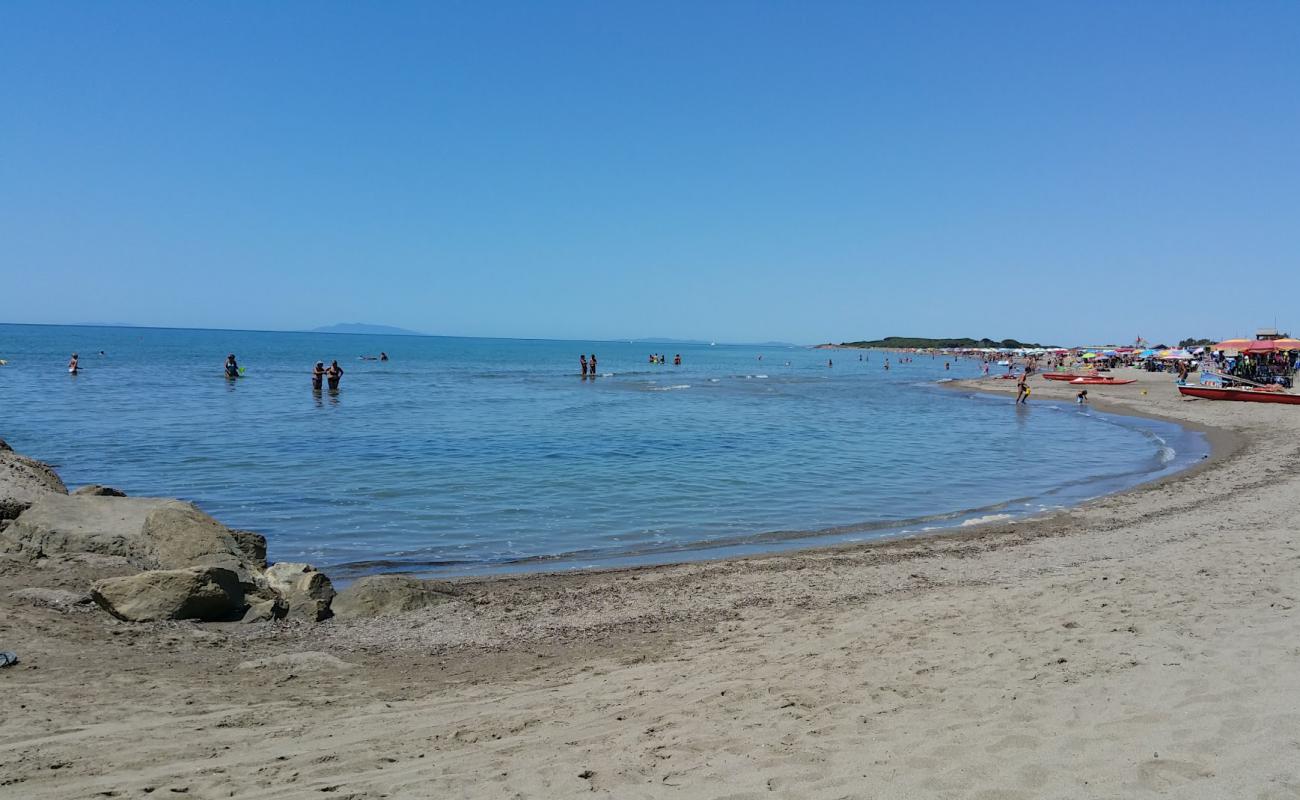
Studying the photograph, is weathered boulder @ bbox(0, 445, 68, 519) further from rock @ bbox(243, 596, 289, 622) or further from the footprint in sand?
the footprint in sand

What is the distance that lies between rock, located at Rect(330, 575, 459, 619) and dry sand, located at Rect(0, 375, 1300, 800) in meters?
0.31

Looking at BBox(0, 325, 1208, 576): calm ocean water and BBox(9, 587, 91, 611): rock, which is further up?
BBox(9, 587, 91, 611): rock

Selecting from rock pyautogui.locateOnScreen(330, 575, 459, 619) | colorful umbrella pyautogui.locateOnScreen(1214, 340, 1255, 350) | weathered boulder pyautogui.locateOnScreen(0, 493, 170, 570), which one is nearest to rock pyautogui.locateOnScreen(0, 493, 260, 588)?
weathered boulder pyautogui.locateOnScreen(0, 493, 170, 570)

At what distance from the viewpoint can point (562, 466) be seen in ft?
64.2

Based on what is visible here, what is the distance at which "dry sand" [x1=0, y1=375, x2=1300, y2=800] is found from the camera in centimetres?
414

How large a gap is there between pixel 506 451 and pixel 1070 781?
1910 centimetres

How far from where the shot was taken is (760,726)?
15.9ft

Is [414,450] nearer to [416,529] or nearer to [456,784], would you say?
[416,529]

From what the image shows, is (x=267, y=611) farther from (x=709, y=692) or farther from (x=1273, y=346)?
(x=1273, y=346)

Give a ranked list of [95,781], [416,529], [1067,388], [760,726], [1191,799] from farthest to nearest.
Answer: [1067,388]
[416,529]
[760,726]
[95,781]
[1191,799]

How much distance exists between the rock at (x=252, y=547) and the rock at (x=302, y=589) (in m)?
0.66

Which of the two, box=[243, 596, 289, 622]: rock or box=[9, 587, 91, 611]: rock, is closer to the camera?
box=[9, 587, 91, 611]: rock

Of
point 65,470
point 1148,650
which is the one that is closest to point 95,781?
point 1148,650

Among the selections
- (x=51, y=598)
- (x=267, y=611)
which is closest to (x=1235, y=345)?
(x=267, y=611)
